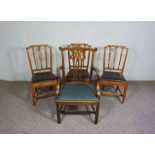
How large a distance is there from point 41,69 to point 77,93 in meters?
0.98

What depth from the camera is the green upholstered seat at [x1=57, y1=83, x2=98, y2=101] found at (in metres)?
1.67

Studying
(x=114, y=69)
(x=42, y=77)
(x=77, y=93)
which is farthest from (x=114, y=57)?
(x=42, y=77)

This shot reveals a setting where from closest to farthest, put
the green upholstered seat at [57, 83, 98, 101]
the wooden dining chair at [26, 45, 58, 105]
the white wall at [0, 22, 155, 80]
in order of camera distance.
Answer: the green upholstered seat at [57, 83, 98, 101]
the wooden dining chair at [26, 45, 58, 105]
the white wall at [0, 22, 155, 80]

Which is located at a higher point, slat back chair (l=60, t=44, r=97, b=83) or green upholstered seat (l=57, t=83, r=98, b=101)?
slat back chair (l=60, t=44, r=97, b=83)

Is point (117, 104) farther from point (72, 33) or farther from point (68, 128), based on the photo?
point (72, 33)

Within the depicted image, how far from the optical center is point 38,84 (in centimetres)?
200

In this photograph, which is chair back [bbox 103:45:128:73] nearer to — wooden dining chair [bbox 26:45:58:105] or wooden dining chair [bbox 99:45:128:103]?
wooden dining chair [bbox 99:45:128:103]

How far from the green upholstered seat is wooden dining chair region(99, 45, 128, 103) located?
15.4 inches

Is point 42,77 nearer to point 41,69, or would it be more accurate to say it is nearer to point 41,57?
point 41,69

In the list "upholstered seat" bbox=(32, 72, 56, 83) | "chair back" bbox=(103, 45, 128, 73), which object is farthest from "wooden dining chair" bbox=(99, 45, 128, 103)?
"upholstered seat" bbox=(32, 72, 56, 83)

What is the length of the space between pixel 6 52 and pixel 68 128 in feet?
6.29

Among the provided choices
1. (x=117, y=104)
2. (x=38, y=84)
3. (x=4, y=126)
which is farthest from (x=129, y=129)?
(x=4, y=126)

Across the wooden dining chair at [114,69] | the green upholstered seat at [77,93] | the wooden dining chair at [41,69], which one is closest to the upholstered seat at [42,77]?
the wooden dining chair at [41,69]
